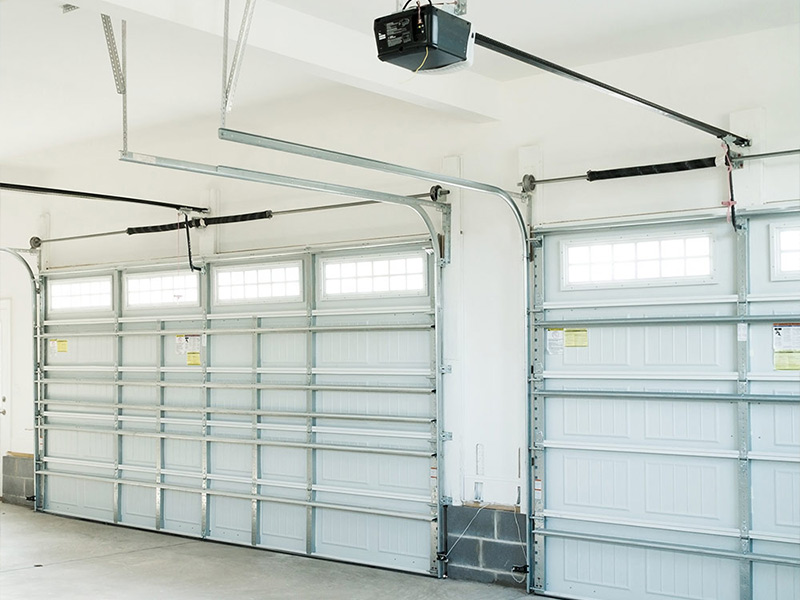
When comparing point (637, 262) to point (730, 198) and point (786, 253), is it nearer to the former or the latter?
point (730, 198)

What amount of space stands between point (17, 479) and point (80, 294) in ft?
7.08

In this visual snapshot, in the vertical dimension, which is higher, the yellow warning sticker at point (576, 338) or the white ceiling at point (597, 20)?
the white ceiling at point (597, 20)

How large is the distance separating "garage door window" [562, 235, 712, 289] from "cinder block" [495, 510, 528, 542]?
5.16ft

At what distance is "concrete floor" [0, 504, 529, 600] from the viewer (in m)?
5.95

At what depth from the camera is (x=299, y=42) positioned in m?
4.93

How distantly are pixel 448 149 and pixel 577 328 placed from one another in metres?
1.63

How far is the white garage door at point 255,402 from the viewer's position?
21.6ft

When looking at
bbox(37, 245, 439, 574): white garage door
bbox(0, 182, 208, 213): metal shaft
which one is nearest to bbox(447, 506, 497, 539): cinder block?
bbox(37, 245, 439, 574): white garage door

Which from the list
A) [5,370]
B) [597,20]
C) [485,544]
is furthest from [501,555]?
[5,370]

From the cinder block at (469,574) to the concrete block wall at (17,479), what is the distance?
500 cm

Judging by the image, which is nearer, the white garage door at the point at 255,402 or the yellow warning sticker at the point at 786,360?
the yellow warning sticker at the point at 786,360

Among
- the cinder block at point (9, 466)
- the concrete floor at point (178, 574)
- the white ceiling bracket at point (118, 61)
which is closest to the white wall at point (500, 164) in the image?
the concrete floor at point (178, 574)

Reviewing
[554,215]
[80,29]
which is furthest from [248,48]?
[554,215]

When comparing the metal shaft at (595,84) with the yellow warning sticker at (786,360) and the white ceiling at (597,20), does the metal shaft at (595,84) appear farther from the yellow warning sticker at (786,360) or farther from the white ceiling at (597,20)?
the yellow warning sticker at (786,360)
